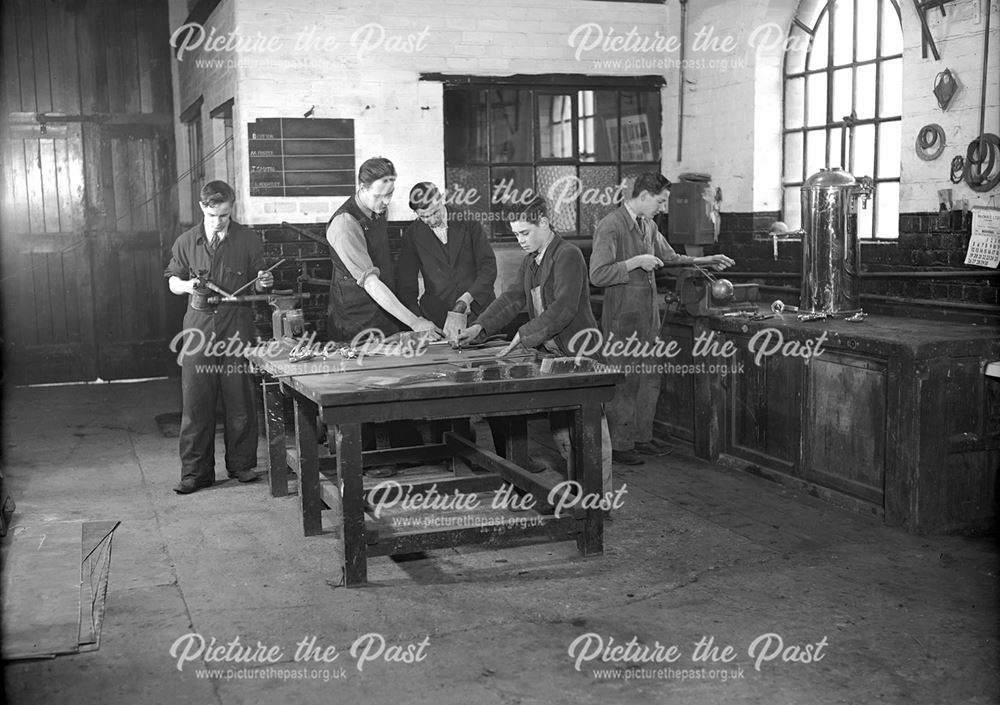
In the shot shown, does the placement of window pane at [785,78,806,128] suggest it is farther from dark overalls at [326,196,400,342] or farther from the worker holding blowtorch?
the worker holding blowtorch

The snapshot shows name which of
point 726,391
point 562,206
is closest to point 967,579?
point 726,391

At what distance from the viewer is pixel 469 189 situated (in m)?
7.83

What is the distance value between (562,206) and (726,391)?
8.14 ft

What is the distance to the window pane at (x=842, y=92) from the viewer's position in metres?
6.66

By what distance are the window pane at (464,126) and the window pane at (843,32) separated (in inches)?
97.4

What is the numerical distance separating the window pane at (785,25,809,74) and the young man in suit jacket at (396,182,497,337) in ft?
8.27

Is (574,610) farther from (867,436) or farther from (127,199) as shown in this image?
(127,199)

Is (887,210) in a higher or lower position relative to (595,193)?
lower

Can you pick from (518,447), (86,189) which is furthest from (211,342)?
(86,189)

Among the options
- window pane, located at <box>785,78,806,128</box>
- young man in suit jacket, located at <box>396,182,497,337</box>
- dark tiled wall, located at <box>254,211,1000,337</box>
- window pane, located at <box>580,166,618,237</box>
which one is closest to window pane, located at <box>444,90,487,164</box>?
dark tiled wall, located at <box>254,211,1000,337</box>

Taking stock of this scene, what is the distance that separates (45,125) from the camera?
938cm

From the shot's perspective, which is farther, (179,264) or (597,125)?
(597,125)

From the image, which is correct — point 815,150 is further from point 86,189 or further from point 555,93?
point 86,189

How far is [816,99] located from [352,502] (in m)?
4.44
